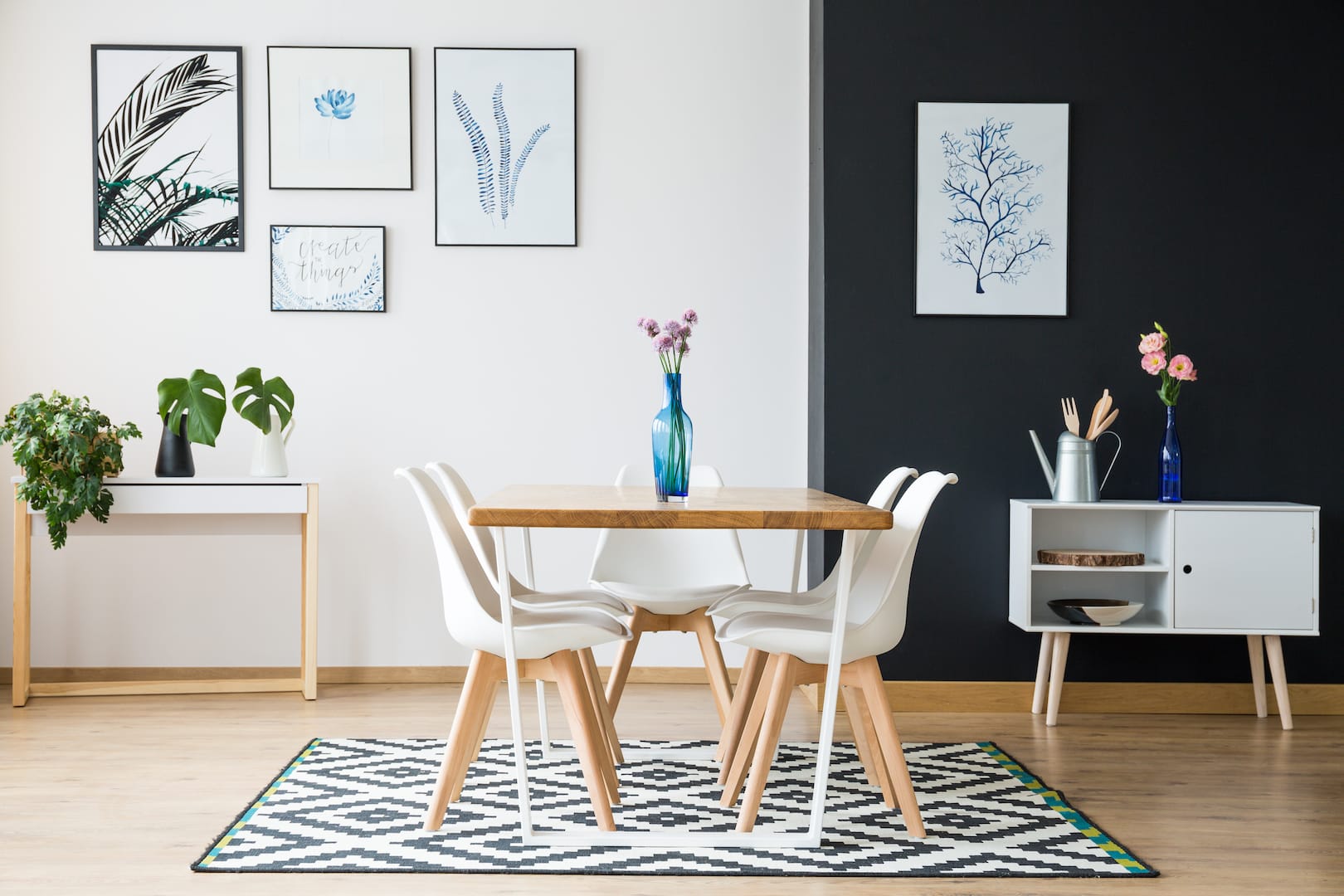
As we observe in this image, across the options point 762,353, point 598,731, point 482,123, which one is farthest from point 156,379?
point 598,731

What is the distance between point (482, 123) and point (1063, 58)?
2.06m

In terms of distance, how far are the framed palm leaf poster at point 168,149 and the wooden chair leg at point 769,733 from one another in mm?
2863

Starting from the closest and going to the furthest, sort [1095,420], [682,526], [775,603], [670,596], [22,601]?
1. [682,526]
2. [775,603]
3. [670,596]
4. [1095,420]
5. [22,601]

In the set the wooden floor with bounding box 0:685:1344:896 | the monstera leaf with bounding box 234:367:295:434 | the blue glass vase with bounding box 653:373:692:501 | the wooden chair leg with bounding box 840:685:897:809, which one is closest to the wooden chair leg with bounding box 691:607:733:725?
the wooden floor with bounding box 0:685:1344:896

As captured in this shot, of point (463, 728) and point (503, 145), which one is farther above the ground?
point (503, 145)

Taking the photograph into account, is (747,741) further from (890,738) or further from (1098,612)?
(1098,612)

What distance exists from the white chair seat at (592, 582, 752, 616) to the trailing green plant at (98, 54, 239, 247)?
7.09 ft

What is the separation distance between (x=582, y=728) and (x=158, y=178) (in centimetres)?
294

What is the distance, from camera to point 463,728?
2484 millimetres

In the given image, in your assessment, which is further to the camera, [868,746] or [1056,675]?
[1056,675]

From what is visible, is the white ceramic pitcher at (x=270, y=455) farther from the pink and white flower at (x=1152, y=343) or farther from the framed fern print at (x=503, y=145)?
the pink and white flower at (x=1152, y=343)

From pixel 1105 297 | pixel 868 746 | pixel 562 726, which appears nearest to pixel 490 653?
pixel 868 746

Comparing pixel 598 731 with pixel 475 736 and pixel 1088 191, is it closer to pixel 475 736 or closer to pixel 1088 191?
pixel 475 736

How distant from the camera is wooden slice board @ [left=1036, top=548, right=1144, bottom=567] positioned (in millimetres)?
3596
